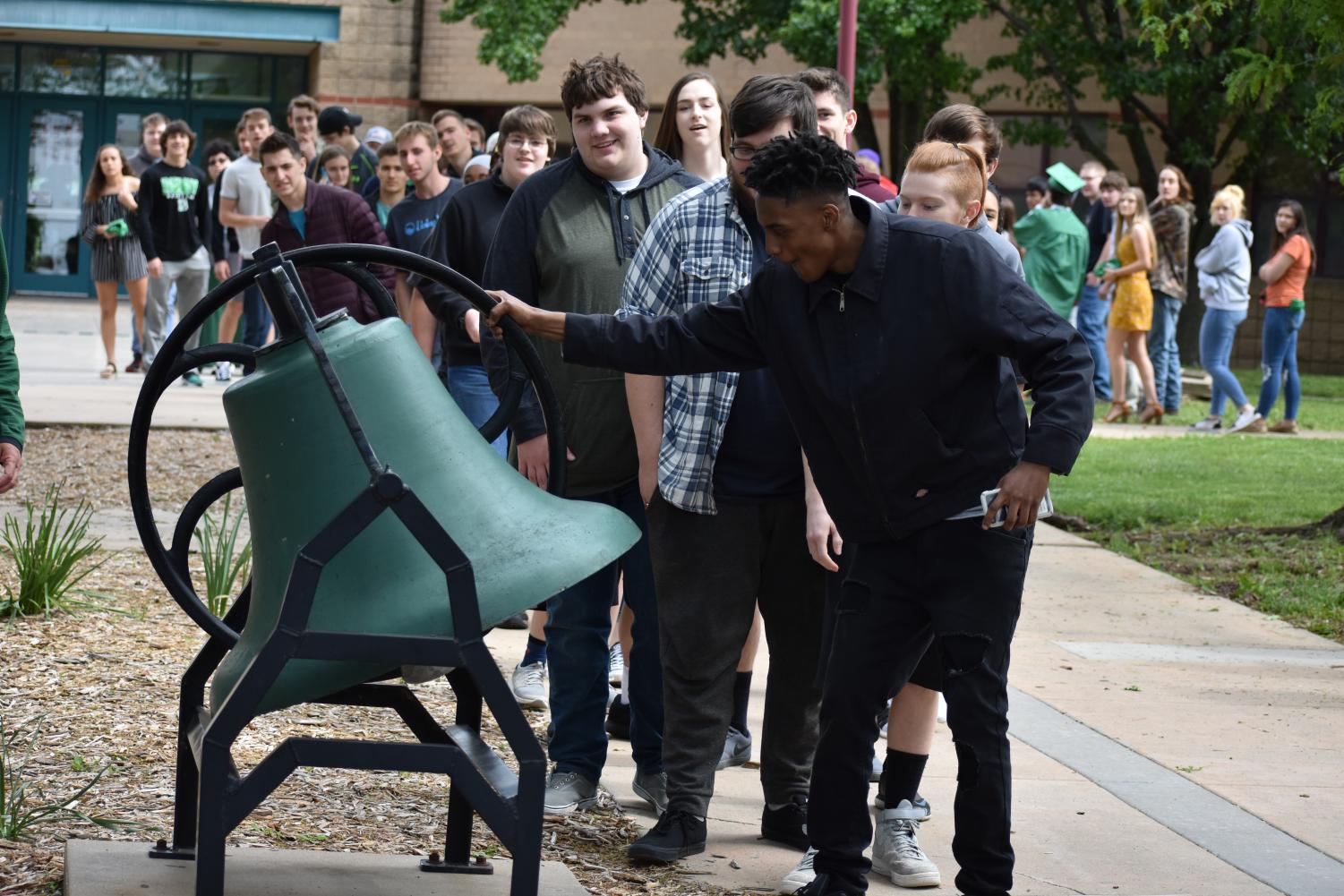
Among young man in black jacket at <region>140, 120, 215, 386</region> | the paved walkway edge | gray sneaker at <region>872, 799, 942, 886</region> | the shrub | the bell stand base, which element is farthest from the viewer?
young man in black jacket at <region>140, 120, 215, 386</region>

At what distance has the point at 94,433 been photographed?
11672 millimetres

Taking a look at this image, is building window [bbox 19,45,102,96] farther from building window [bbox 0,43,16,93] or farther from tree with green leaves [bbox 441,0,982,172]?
tree with green leaves [bbox 441,0,982,172]

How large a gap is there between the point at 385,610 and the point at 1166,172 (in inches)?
575

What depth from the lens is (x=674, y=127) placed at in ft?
17.0

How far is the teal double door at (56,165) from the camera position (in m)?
27.6

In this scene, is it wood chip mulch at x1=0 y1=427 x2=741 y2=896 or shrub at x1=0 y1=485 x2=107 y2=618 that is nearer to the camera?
wood chip mulch at x1=0 y1=427 x2=741 y2=896

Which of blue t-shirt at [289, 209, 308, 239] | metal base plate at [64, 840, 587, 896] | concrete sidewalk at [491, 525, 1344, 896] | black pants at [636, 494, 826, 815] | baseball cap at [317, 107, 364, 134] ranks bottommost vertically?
concrete sidewalk at [491, 525, 1344, 896]

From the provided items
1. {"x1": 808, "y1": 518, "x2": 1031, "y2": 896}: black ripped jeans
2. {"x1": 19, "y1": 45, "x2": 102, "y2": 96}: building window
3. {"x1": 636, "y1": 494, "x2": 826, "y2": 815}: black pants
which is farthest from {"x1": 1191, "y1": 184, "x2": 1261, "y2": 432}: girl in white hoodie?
{"x1": 19, "y1": 45, "x2": 102, "y2": 96}: building window

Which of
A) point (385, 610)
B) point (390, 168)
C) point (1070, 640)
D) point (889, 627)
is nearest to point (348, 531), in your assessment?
point (385, 610)

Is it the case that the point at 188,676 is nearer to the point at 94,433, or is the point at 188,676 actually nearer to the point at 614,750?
the point at 614,750

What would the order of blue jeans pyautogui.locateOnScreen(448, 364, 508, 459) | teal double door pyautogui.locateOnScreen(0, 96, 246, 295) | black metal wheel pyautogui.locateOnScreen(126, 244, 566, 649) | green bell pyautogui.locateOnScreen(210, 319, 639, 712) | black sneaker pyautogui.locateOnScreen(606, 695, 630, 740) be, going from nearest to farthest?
green bell pyautogui.locateOnScreen(210, 319, 639, 712) → black metal wheel pyautogui.locateOnScreen(126, 244, 566, 649) → black sneaker pyautogui.locateOnScreen(606, 695, 630, 740) → blue jeans pyautogui.locateOnScreen(448, 364, 508, 459) → teal double door pyautogui.locateOnScreen(0, 96, 246, 295)

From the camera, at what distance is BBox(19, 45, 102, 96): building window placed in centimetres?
2772

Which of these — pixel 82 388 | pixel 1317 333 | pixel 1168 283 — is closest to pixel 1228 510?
pixel 1168 283

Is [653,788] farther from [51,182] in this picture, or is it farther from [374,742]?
[51,182]
